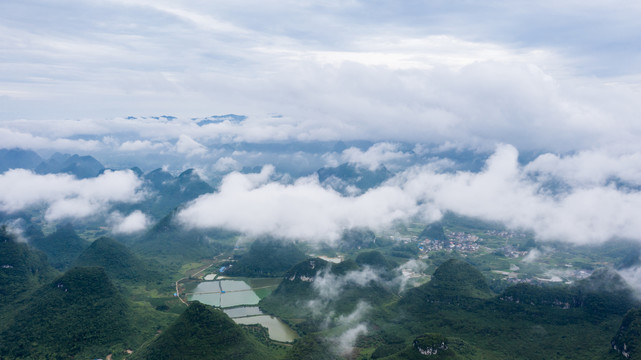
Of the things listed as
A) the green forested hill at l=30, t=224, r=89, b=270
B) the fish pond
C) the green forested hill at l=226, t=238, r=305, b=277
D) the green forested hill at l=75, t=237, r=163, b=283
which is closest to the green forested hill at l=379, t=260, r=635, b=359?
the fish pond

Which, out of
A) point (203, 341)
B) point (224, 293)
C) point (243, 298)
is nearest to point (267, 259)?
point (224, 293)

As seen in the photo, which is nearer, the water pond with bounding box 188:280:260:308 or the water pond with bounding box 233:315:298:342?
the water pond with bounding box 233:315:298:342

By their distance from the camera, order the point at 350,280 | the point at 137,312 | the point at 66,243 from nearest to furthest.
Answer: the point at 137,312 → the point at 350,280 → the point at 66,243

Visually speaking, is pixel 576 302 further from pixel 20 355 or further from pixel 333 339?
pixel 20 355

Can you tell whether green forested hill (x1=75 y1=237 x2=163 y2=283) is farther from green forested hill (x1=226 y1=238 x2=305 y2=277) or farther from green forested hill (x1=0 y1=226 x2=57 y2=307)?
green forested hill (x1=226 y1=238 x2=305 y2=277)

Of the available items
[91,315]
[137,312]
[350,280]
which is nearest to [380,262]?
[350,280]

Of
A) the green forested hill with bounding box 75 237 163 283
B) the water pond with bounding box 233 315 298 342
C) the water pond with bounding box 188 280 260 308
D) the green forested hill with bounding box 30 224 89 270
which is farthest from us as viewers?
the green forested hill with bounding box 30 224 89 270

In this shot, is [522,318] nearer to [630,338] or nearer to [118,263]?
[630,338]
